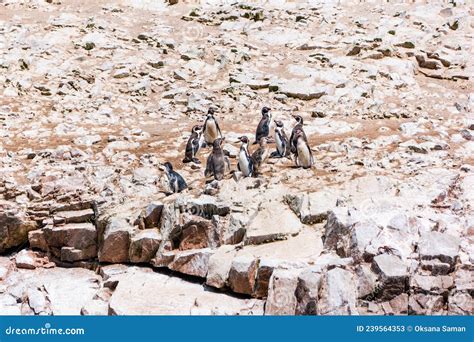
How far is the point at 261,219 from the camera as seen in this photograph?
26.8 ft

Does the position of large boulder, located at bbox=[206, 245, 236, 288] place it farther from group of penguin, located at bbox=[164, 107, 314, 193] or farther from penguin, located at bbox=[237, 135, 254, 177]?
penguin, located at bbox=[237, 135, 254, 177]

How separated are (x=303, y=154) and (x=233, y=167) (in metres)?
1.59

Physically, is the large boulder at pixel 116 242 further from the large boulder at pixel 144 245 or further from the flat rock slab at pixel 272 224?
the flat rock slab at pixel 272 224

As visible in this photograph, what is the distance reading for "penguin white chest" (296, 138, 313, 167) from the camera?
32.6 ft

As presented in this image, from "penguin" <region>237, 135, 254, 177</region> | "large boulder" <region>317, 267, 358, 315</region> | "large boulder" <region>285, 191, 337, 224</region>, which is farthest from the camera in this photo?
"penguin" <region>237, 135, 254, 177</region>

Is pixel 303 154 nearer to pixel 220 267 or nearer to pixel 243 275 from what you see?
pixel 220 267

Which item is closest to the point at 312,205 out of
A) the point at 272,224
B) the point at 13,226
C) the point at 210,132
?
the point at 272,224

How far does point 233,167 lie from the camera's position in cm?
1080

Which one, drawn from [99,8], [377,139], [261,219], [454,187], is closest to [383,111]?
[377,139]

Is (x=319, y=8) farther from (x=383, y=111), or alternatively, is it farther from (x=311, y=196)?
(x=311, y=196)

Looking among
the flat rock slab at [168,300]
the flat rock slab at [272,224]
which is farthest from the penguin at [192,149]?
the flat rock slab at [168,300]

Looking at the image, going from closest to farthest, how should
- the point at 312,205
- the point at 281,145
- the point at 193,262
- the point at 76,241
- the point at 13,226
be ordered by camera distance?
1. the point at 193,262
2. the point at 312,205
3. the point at 76,241
4. the point at 13,226
5. the point at 281,145

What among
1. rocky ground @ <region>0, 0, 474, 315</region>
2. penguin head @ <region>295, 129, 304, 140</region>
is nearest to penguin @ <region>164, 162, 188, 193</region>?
rocky ground @ <region>0, 0, 474, 315</region>

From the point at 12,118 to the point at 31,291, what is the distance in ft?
22.1
